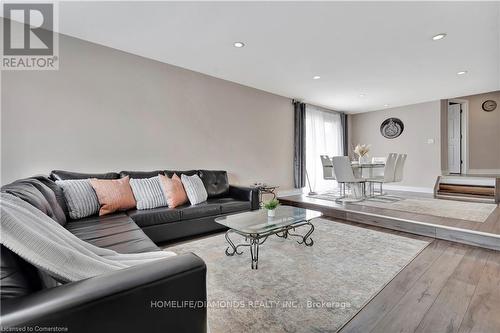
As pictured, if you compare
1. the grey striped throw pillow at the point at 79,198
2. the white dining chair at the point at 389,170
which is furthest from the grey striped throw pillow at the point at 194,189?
the white dining chair at the point at 389,170

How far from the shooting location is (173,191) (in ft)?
9.50

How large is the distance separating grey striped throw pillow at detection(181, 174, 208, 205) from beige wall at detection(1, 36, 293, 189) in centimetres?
62

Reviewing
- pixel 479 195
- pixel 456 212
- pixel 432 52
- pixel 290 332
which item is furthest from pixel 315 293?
pixel 479 195

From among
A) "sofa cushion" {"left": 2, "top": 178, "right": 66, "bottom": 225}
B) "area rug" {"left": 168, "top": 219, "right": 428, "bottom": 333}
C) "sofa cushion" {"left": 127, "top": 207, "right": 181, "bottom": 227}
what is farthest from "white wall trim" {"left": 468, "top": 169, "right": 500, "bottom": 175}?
"sofa cushion" {"left": 2, "top": 178, "right": 66, "bottom": 225}

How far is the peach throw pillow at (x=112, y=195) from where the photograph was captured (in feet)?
8.04

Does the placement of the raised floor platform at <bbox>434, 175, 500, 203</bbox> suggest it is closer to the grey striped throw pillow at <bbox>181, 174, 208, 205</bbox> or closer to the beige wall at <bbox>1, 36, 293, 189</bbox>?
the beige wall at <bbox>1, 36, 293, 189</bbox>

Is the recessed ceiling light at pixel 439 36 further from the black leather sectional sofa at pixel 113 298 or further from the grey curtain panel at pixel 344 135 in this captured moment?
the grey curtain panel at pixel 344 135

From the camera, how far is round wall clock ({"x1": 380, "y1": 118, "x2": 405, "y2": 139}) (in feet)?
21.2

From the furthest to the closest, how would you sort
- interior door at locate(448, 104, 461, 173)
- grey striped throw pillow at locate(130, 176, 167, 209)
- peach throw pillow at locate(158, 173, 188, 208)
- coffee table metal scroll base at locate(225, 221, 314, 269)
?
interior door at locate(448, 104, 461, 173), peach throw pillow at locate(158, 173, 188, 208), grey striped throw pillow at locate(130, 176, 167, 209), coffee table metal scroll base at locate(225, 221, 314, 269)

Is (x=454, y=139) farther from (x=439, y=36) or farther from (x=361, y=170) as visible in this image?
(x=439, y=36)

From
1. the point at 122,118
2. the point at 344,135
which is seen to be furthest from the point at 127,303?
the point at 344,135

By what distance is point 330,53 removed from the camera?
321 centimetres

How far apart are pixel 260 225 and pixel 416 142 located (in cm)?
610

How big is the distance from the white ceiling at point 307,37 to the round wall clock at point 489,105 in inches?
87.4
